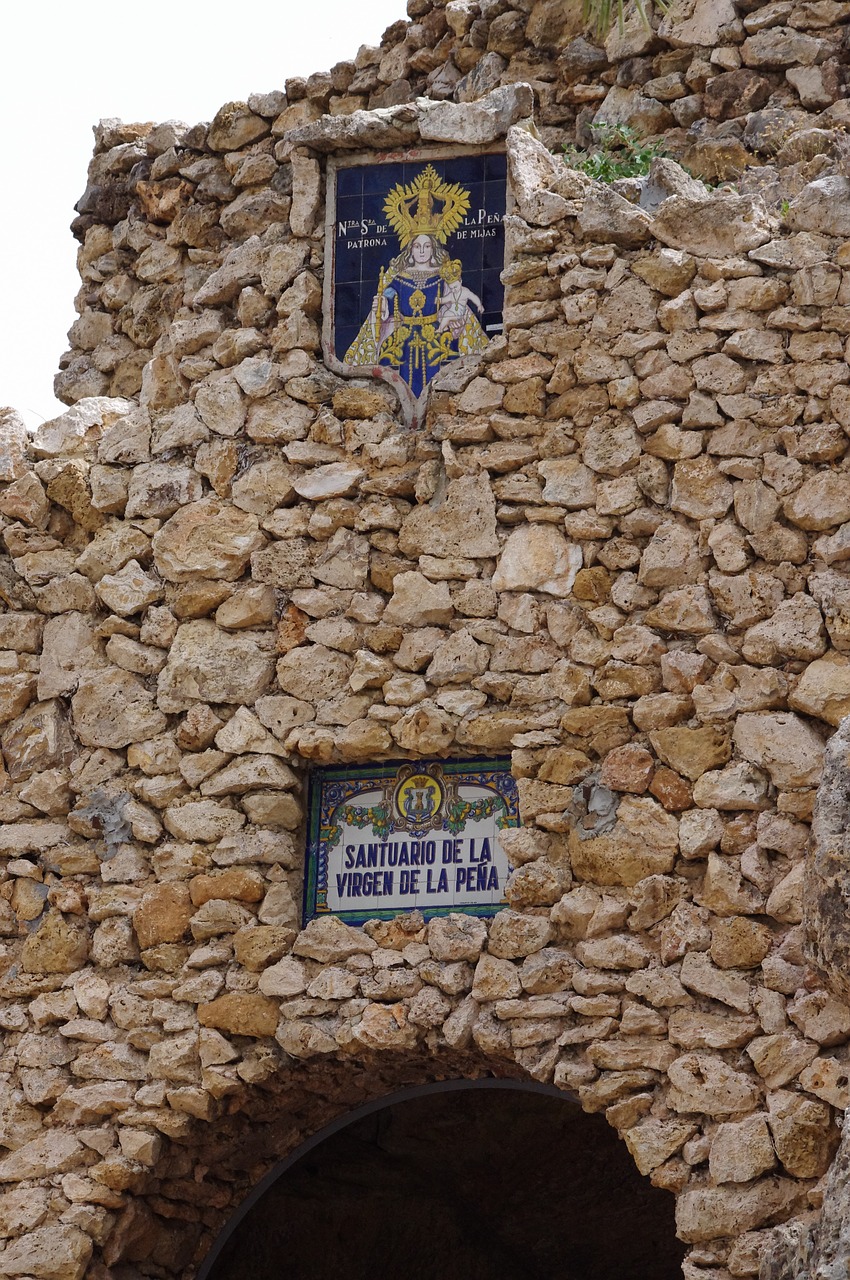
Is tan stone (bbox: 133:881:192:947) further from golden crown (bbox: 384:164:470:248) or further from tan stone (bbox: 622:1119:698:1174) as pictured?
golden crown (bbox: 384:164:470:248)

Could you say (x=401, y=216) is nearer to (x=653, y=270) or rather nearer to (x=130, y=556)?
(x=653, y=270)

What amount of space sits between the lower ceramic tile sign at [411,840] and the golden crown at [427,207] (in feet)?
7.46

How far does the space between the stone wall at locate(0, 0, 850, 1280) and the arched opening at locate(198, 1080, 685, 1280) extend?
6.60ft

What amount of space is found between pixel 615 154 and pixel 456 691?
9.57 ft

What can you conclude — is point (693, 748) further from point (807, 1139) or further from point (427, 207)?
point (427, 207)

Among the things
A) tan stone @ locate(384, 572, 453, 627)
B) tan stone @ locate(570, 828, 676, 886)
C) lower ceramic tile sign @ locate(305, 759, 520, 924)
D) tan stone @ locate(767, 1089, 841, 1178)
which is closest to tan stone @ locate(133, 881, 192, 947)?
lower ceramic tile sign @ locate(305, 759, 520, 924)

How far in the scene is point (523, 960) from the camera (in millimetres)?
6605

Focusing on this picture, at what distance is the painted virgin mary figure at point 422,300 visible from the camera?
24.7 feet

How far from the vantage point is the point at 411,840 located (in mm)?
7012

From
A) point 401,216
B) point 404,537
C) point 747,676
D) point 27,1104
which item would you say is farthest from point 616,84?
point 27,1104

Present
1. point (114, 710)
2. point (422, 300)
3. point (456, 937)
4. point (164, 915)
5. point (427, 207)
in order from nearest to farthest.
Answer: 1. point (456, 937)
2. point (164, 915)
3. point (114, 710)
4. point (422, 300)
5. point (427, 207)

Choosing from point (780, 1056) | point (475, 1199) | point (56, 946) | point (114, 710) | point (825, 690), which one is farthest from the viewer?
point (475, 1199)

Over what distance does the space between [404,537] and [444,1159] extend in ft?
13.5

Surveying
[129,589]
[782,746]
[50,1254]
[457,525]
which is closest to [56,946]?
[50,1254]
